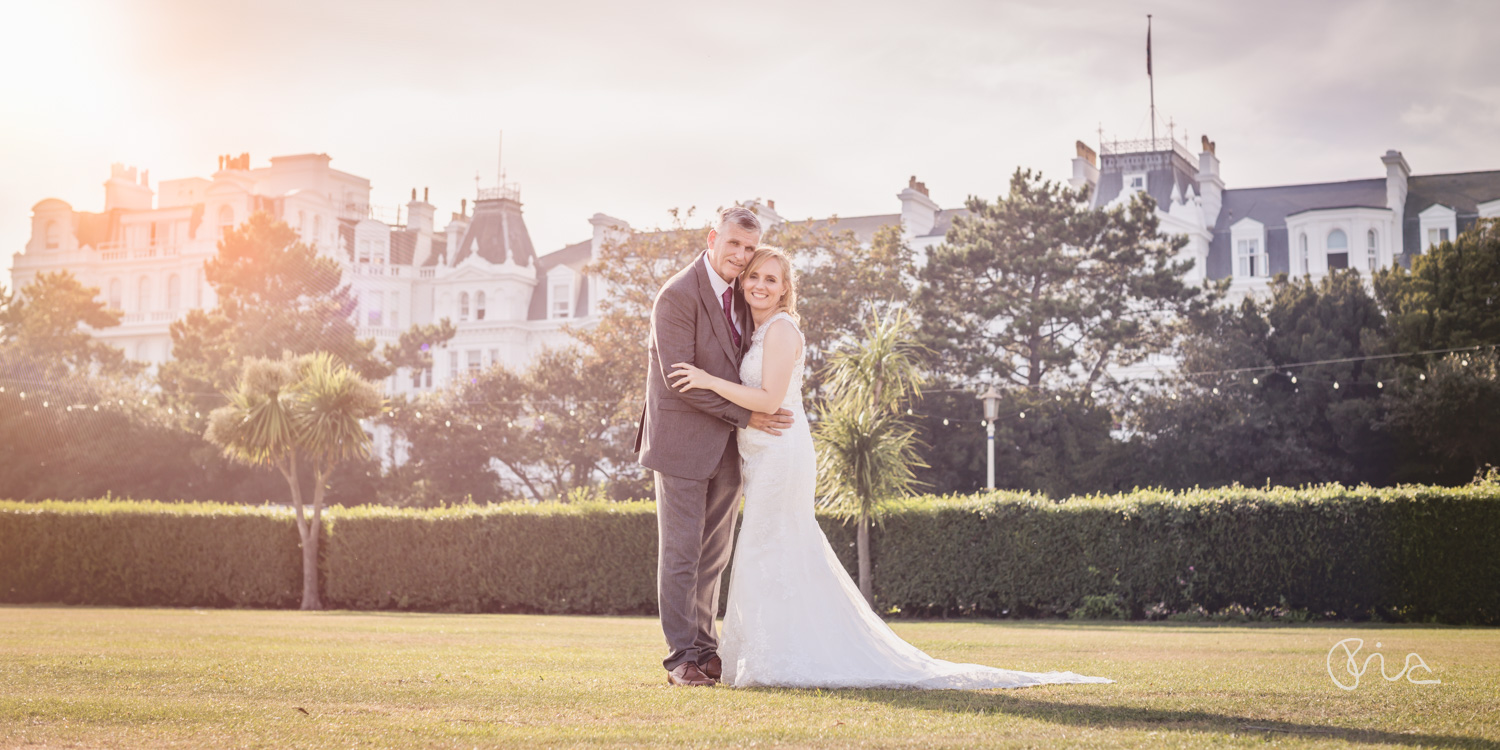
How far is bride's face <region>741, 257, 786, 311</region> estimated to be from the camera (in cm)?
605

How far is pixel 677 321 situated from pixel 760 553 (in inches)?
47.4

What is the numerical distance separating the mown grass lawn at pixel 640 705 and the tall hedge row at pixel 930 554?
9.28 metres

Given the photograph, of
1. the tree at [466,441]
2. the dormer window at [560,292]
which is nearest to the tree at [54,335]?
the tree at [466,441]

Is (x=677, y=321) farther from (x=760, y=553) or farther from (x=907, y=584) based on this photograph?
(x=907, y=584)

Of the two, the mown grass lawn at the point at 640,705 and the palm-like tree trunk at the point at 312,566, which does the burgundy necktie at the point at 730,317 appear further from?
the palm-like tree trunk at the point at 312,566

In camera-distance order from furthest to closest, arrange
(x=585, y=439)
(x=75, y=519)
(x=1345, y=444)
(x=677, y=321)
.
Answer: (x=585, y=439), (x=1345, y=444), (x=75, y=519), (x=677, y=321)

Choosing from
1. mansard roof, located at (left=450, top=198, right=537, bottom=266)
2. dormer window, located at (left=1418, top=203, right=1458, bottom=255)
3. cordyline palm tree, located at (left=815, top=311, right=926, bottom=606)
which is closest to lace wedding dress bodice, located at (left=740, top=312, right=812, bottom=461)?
cordyline palm tree, located at (left=815, top=311, right=926, bottom=606)

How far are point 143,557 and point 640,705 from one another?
66.6 ft

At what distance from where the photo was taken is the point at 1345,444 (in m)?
34.1

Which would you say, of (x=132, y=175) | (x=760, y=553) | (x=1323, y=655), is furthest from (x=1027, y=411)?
(x=132, y=175)

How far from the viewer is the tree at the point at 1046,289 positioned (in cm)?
3609

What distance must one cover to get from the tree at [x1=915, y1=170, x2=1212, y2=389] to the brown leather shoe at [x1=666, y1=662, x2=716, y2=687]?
3025cm

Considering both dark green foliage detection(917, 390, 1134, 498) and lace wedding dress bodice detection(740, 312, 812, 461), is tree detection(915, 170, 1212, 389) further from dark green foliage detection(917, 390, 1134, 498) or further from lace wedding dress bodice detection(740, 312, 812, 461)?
lace wedding dress bodice detection(740, 312, 812, 461)

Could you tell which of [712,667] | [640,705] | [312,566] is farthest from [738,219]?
[312,566]
